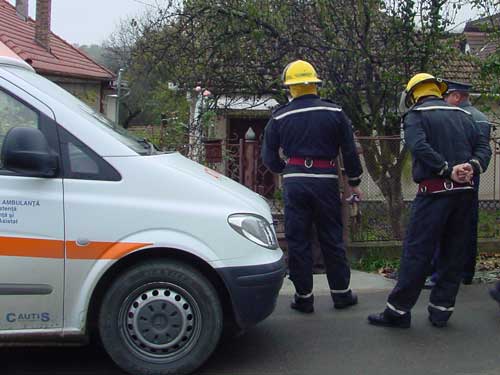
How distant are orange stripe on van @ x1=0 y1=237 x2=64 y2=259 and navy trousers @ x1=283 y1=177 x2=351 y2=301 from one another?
6.53 feet

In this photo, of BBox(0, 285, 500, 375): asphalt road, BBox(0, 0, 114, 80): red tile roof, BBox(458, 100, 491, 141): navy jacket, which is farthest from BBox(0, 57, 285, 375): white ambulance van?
BBox(0, 0, 114, 80): red tile roof

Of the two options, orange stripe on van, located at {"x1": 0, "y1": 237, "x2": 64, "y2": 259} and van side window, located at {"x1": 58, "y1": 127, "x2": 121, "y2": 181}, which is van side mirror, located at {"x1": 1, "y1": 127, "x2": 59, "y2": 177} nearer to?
van side window, located at {"x1": 58, "y1": 127, "x2": 121, "y2": 181}

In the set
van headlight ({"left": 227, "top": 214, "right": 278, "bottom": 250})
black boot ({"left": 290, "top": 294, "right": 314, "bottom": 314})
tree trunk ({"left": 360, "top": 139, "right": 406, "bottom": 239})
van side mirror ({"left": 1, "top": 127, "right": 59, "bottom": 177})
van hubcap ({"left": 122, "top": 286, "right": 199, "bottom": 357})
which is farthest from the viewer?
tree trunk ({"left": 360, "top": 139, "right": 406, "bottom": 239})

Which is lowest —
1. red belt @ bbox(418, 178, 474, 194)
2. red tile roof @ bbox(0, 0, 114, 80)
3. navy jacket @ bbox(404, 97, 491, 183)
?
red belt @ bbox(418, 178, 474, 194)

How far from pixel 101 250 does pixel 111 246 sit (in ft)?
0.21

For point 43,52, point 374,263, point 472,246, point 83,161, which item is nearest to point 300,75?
point 83,161

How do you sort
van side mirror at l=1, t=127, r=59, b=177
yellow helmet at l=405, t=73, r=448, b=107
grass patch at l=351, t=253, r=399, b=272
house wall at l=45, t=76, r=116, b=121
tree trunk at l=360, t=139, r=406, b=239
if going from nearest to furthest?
van side mirror at l=1, t=127, r=59, b=177 → yellow helmet at l=405, t=73, r=448, b=107 → grass patch at l=351, t=253, r=399, b=272 → tree trunk at l=360, t=139, r=406, b=239 → house wall at l=45, t=76, r=116, b=121

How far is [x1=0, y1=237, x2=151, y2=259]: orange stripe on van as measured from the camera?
389 centimetres

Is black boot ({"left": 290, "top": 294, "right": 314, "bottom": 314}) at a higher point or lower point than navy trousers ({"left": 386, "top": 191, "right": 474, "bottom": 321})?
lower

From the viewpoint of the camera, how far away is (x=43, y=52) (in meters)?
18.6

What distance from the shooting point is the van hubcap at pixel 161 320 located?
4.07 metres

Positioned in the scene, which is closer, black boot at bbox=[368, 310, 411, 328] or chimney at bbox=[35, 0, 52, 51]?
black boot at bbox=[368, 310, 411, 328]

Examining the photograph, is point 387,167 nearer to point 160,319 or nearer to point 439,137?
point 439,137

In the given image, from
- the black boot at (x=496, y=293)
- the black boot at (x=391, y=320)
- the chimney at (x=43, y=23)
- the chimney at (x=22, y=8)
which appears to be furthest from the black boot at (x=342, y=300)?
the chimney at (x=22, y=8)
